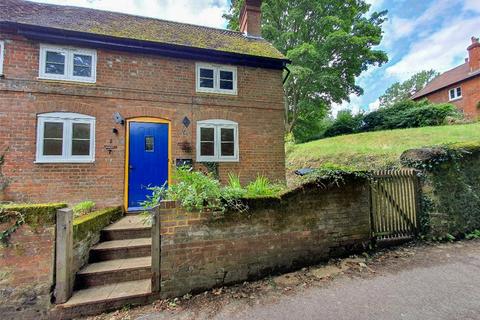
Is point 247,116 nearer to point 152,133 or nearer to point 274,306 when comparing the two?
point 152,133

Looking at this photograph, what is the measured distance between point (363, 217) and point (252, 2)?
9678 mm

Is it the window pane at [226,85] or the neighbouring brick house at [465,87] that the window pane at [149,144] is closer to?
the window pane at [226,85]

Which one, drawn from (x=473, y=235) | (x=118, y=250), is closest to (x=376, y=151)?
(x=473, y=235)

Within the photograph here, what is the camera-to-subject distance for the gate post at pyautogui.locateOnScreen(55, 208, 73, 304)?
3.03m

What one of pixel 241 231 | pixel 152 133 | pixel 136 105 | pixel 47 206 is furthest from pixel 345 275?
pixel 136 105

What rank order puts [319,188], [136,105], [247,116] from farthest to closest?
[247,116]
[136,105]
[319,188]

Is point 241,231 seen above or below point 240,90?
below

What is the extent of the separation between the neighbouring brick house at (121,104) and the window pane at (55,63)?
23 mm

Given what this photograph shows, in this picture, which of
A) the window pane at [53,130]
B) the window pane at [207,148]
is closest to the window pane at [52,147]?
the window pane at [53,130]

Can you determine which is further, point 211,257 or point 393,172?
point 393,172

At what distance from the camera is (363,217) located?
4.70m

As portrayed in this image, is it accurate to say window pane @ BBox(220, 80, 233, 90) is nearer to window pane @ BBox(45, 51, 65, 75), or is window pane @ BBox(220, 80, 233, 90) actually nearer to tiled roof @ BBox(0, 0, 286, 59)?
tiled roof @ BBox(0, 0, 286, 59)

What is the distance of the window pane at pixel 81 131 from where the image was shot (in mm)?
6199

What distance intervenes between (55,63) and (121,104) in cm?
197
